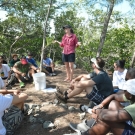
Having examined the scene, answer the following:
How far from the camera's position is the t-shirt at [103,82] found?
3.44 m

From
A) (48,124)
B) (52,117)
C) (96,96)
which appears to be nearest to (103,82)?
(96,96)

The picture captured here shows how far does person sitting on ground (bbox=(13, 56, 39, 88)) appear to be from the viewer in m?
5.83

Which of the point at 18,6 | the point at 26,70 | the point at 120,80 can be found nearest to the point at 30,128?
the point at 120,80

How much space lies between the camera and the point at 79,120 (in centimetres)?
325

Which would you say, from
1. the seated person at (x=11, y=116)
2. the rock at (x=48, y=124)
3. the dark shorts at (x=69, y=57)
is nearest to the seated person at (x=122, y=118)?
the rock at (x=48, y=124)

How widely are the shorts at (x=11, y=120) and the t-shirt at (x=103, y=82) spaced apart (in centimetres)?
152

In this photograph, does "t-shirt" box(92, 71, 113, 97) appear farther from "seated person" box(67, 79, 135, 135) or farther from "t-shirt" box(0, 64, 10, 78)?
"t-shirt" box(0, 64, 10, 78)

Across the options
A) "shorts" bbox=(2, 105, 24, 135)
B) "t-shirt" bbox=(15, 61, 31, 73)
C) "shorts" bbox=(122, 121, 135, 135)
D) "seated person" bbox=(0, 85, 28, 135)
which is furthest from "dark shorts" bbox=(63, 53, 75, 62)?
"shorts" bbox=(122, 121, 135, 135)

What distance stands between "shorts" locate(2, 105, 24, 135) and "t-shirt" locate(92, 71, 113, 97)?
152 cm

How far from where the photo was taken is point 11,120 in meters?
2.79

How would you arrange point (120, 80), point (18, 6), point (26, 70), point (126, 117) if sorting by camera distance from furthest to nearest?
point (18, 6) < point (26, 70) < point (120, 80) < point (126, 117)

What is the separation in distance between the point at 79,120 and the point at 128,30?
5975mm

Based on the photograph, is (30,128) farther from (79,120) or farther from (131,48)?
(131,48)

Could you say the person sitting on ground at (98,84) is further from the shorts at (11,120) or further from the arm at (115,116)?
the shorts at (11,120)
